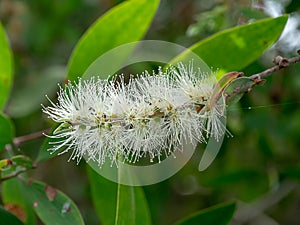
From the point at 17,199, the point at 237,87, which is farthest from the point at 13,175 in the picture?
the point at 237,87

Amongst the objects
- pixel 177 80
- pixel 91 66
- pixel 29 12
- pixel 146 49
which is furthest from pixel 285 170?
pixel 29 12

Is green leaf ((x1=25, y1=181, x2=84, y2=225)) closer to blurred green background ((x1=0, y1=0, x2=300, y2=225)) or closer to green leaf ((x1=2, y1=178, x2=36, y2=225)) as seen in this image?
green leaf ((x1=2, y1=178, x2=36, y2=225))

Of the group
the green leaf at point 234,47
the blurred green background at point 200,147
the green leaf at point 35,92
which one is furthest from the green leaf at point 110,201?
the green leaf at point 35,92

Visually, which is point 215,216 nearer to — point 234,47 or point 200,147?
point 234,47

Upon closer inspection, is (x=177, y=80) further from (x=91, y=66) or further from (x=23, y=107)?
(x=23, y=107)

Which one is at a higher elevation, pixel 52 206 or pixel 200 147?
pixel 200 147

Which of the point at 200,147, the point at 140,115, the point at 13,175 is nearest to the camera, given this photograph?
the point at 140,115

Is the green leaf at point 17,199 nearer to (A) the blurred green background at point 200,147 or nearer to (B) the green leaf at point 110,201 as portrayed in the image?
(B) the green leaf at point 110,201
